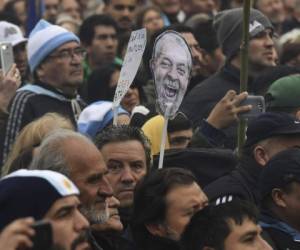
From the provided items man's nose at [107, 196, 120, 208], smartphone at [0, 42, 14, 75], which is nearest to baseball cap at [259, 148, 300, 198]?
man's nose at [107, 196, 120, 208]

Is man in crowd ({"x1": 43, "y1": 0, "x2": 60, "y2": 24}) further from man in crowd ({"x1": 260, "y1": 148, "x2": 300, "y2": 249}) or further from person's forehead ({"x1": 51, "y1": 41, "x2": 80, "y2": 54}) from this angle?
man in crowd ({"x1": 260, "y1": 148, "x2": 300, "y2": 249})

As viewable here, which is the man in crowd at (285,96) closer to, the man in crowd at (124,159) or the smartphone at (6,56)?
the man in crowd at (124,159)

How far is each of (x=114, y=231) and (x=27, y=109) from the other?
3202 mm

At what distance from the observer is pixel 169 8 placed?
52.5 feet

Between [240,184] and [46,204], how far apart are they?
8.07 ft

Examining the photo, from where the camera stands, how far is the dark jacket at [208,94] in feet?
32.9

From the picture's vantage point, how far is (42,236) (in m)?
4.82

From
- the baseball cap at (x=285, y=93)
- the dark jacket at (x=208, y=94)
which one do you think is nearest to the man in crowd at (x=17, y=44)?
the dark jacket at (x=208, y=94)

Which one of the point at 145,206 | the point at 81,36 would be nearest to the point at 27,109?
the point at 145,206

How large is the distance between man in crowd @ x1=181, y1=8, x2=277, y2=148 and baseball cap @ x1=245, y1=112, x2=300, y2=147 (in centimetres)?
231

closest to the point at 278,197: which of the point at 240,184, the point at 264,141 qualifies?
the point at 240,184

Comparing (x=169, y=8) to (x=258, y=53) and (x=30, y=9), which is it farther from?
(x=258, y=53)

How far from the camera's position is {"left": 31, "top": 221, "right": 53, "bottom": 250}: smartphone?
4789 millimetres

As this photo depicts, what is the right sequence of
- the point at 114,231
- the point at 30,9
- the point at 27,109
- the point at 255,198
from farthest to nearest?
the point at 30,9, the point at 27,109, the point at 255,198, the point at 114,231
